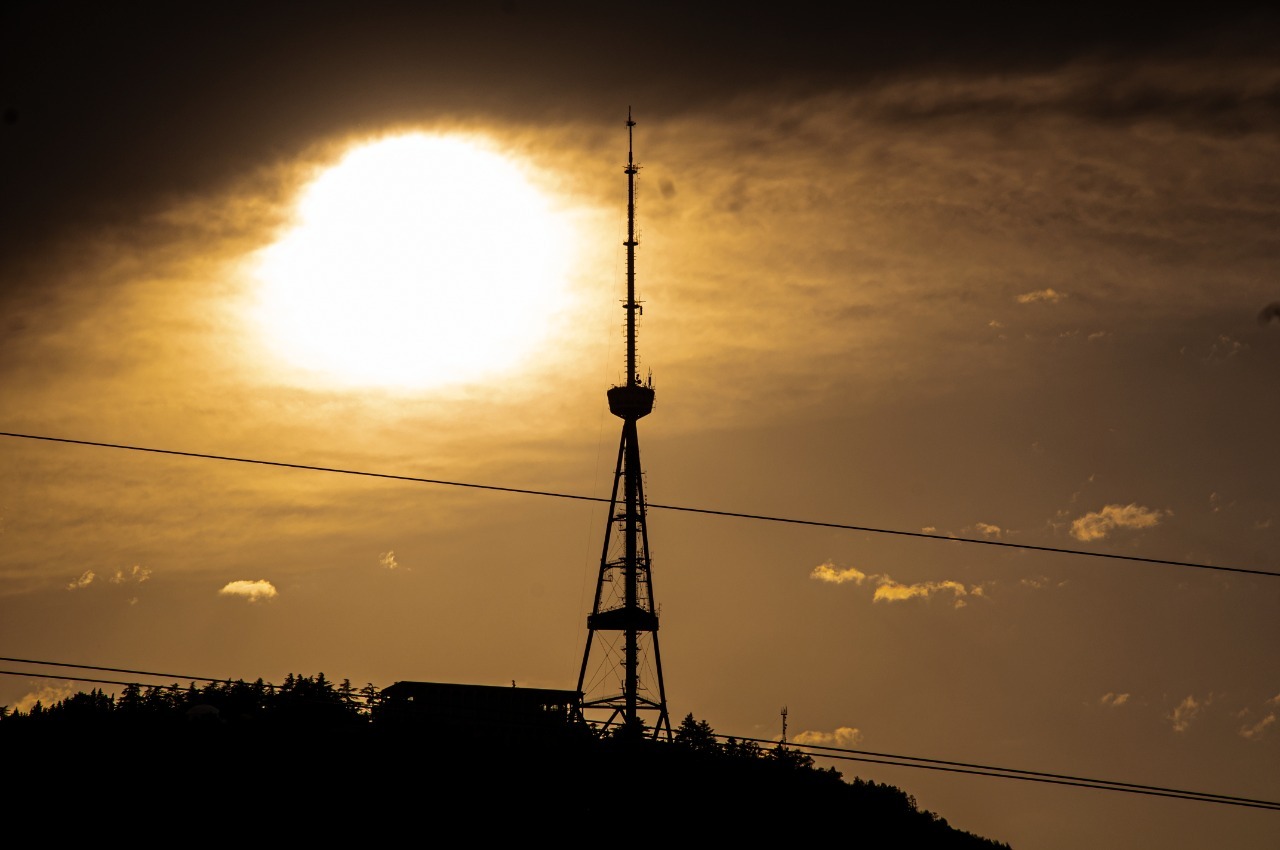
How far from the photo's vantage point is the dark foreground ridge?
77.5 m

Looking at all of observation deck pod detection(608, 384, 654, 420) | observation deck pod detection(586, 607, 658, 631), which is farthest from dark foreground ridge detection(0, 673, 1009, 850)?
observation deck pod detection(608, 384, 654, 420)

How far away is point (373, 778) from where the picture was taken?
85.3 meters

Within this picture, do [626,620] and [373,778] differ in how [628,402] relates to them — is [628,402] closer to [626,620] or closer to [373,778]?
[626,620]

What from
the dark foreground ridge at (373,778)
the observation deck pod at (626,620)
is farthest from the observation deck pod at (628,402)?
the dark foreground ridge at (373,778)

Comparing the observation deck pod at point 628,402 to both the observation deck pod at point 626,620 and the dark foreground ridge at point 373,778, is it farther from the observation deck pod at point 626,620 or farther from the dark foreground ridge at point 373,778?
the dark foreground ridge at point 373,778

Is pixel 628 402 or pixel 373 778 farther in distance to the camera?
pixel 628 402

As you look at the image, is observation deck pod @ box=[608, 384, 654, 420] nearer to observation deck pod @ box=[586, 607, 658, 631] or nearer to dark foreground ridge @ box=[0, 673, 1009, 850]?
observation deck pod @ box=[586, 607, 658, 631]

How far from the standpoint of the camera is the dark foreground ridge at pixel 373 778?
77.5 m

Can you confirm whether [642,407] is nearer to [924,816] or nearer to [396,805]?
[396,805]

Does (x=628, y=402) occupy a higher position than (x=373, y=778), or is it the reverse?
(x=628, y=402)

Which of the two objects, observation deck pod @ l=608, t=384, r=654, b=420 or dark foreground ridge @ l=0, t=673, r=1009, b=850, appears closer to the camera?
dark foreground ridge @ l=0, t=673, r=1009, b=850

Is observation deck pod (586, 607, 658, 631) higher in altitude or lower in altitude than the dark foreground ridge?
higher

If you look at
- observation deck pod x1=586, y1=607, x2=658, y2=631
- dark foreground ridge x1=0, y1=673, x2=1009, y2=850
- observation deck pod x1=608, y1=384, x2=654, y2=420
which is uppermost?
observation deck pod x1=608, y1=384, x2=654, y2=420

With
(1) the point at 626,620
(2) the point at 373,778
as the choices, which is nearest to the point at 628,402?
(1) the point at 626,620
